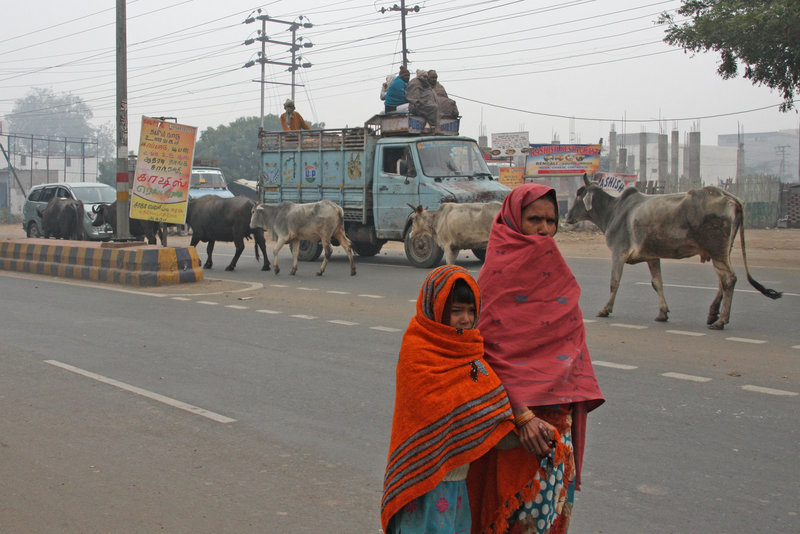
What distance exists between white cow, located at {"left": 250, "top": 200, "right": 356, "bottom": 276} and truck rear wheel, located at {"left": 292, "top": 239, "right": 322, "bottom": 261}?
238cm

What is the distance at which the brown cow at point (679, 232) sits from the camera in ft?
31.7

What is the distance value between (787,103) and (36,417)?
1687cm

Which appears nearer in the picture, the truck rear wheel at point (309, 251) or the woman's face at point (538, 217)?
the woman's face at point (538, 217)

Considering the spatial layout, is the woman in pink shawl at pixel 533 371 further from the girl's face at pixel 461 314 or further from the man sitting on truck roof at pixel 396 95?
the man sitting on truck roof at pixel 396 95

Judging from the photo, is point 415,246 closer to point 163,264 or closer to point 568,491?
point 163,264

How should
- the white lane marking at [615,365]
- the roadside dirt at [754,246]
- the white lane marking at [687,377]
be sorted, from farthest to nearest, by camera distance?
the roadside dirt at [754,246], the white lane marking at [615,365], the white lane marking at [687,377]

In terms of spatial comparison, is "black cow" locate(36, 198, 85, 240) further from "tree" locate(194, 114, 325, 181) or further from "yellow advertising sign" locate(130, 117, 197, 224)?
"tree" locate(194, 114, 325, 181)

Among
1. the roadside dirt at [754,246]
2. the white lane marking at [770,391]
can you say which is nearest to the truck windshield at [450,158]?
the roadside dirt at [754,246]

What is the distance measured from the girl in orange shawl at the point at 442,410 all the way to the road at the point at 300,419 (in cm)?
163

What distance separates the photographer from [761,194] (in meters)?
29.2

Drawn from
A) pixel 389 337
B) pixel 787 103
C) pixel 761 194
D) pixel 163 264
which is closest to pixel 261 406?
pixel 389 337

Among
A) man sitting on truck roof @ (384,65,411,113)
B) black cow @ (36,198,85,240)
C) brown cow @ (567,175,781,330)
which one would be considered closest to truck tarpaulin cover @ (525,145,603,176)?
man sitting on truck roof @ (384,65,411,113)

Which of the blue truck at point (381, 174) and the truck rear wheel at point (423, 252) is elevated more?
the blue truck at point (381, 174)

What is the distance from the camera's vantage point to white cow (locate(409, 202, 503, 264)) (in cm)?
1488
